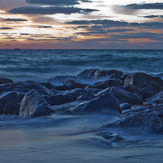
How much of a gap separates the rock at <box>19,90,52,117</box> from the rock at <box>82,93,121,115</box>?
2.73 feet

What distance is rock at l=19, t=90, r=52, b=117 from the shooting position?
5.87 meters

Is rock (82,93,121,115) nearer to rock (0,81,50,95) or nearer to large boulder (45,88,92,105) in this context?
large boulder (45,88,92,105)

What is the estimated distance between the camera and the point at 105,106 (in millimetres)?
5988

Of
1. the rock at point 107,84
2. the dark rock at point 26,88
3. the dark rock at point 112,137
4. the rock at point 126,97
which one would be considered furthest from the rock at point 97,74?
the dark rock at point 112,137

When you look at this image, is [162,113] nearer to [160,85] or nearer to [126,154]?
[126,154]

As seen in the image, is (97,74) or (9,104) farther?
(97,74)

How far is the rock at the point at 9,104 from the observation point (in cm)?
620

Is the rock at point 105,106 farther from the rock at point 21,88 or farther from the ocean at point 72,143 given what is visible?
the rock at point 21,88

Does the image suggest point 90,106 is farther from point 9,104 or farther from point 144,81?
point 144,81

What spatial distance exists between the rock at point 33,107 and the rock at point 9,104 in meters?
0.23

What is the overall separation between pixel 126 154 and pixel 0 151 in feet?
5.10

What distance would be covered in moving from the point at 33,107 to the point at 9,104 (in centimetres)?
66

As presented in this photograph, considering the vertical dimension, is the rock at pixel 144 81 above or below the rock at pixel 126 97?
above

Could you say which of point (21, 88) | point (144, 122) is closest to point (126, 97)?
point (144, 122)
